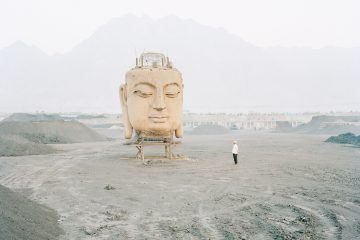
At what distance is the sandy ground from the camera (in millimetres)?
7555

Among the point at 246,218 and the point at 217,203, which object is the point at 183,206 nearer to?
the point at 217,203

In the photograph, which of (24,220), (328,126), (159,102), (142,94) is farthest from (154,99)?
(328,126)

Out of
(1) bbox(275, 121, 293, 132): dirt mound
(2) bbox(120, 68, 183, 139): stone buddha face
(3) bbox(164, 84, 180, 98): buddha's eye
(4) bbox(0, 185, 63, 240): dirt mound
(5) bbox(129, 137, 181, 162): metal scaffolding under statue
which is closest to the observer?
(4) bbox(0, 185, 63, 240): dirt mound

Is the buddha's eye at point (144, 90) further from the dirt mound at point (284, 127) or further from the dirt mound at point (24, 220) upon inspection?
the dirt mound at point (284, 127)

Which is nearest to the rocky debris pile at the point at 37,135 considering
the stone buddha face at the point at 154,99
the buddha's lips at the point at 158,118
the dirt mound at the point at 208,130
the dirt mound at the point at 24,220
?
the stone buddha face at the point at 154,99

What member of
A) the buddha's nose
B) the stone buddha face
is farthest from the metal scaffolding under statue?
the buddha's nose

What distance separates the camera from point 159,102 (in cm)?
1544

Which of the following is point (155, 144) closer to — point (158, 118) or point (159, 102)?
point (158, 118)

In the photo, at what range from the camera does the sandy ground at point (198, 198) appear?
7.55 m

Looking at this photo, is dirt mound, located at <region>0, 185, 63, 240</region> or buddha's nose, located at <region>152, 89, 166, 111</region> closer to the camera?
dirt mound, located at <region>0, 185, 63, 240</region>

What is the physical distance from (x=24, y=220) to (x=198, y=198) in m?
4.55

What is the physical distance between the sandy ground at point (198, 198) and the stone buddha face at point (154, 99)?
1631 millimetres

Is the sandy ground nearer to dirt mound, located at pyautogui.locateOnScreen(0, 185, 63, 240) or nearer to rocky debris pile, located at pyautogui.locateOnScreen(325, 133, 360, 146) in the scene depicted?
dirt mound, located at pyautogui.locateOnScreen(0, 185, 63, 240)

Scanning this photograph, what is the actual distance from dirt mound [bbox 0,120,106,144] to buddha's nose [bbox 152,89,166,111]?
16521mm
